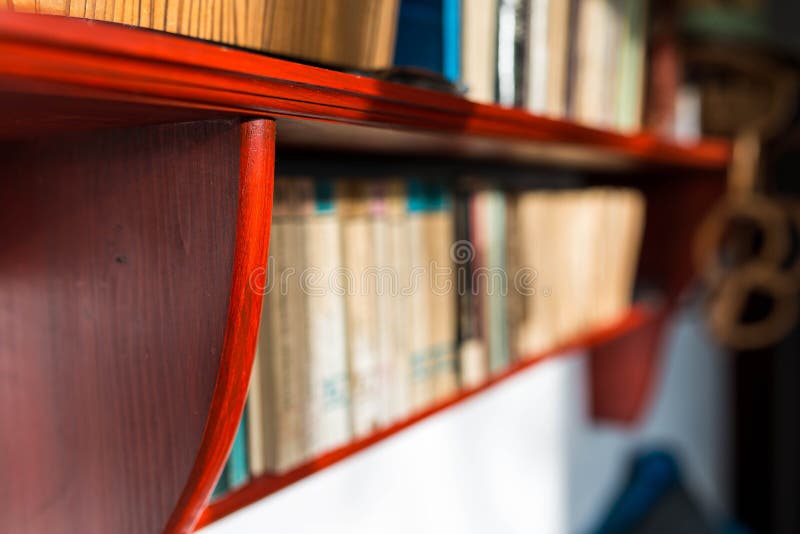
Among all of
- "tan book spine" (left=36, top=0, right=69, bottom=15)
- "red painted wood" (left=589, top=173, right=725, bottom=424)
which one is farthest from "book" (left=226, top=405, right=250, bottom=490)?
"red painted wood" (left=589, top=173, right=725, bottom=424)

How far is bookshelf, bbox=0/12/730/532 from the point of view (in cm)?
37

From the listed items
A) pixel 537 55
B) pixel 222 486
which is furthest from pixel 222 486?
pixel 537 55

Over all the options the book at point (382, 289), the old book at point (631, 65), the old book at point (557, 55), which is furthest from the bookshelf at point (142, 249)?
the old book at point (631, 65)

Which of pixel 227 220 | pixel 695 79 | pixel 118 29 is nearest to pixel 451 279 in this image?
pixel 227 220

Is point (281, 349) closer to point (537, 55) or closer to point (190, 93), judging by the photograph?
point (190, 93)

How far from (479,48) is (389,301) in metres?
0.28

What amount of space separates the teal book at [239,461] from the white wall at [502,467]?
0.84 ft

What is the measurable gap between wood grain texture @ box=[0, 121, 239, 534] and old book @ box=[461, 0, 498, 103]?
348mm

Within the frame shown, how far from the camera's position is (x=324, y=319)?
24.3 inches

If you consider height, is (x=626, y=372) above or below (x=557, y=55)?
below

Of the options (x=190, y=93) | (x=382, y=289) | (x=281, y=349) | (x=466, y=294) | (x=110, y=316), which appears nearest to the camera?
(x=190, y=93)

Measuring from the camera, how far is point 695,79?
146 cm

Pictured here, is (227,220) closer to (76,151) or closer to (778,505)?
(76,151)

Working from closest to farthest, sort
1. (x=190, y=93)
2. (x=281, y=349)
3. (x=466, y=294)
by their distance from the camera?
(x=190, y=93) < (x=281, y=349) < (x=466, y=294)
